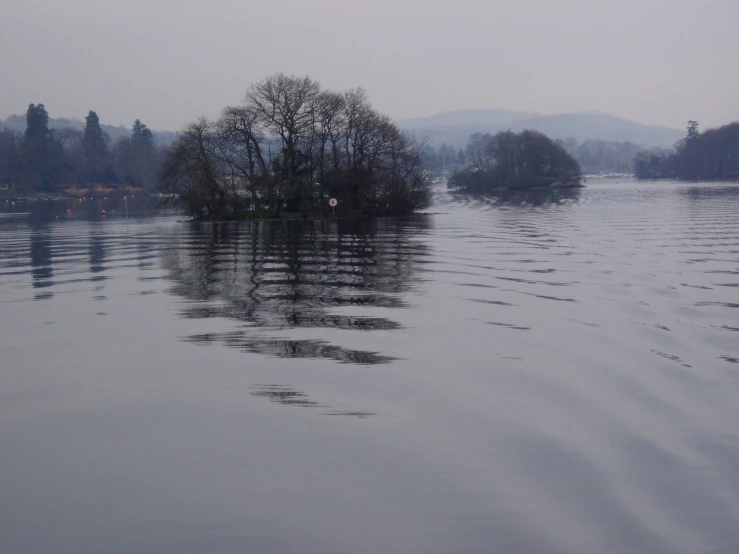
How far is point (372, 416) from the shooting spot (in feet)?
30.5

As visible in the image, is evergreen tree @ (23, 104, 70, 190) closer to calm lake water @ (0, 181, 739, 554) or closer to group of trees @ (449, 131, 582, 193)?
group of trees @ (449, 131, 582, 193)

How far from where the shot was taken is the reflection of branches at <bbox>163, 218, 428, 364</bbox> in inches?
540

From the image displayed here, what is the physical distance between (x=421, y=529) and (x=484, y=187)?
12745 cm

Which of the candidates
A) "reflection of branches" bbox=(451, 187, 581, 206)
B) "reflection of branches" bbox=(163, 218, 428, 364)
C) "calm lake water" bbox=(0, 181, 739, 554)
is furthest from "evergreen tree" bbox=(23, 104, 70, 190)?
"calm lake water" bbox=(0, 181, 739, 554)

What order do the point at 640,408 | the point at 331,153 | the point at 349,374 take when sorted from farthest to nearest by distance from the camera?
the point at 331,153 → the point at 349,374 → the point at 640,408

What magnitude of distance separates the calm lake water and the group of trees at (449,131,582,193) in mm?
113452

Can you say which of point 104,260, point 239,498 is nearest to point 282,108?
point 104,260

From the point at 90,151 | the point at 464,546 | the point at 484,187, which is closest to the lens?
the point at 464,546

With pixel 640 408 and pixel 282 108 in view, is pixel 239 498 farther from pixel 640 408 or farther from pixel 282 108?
pixel 282 108

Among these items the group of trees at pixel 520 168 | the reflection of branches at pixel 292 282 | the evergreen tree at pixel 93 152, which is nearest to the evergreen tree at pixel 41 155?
the evergreen tree at pixel 93 152

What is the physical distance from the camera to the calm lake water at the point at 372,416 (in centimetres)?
646

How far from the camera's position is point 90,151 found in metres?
166

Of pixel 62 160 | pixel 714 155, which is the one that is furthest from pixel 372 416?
pixel 714 155

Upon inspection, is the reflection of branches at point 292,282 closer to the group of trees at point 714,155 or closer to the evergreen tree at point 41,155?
the evergreen tree at point 41,155
